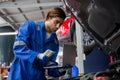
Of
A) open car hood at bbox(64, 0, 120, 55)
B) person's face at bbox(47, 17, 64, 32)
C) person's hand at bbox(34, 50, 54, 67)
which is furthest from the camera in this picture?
person's face at bbox(47, 17, 64, 32)

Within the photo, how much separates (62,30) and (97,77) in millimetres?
2682

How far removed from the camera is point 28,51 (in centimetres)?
211

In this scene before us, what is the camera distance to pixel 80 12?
176 centimetres

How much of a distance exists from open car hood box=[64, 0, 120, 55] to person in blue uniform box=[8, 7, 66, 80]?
17.9 inches

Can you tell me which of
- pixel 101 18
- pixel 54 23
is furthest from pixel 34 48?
pixel 101 18

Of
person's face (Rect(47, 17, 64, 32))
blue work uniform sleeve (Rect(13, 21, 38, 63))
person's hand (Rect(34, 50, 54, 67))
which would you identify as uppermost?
person's face (Rect(47, 17, 64, 32))

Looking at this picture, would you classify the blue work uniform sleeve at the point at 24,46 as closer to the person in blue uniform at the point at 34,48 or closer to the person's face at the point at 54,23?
the person in blue uniform at the point at 34,48

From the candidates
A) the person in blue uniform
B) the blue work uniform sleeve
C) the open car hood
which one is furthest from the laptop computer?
the open car hood

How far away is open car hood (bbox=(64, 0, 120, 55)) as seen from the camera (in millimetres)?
1574

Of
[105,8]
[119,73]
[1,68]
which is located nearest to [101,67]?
[119,73]

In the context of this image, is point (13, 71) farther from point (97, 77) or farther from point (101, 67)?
point (101, 67)

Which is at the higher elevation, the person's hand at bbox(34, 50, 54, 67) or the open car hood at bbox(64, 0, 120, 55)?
the open car hood at bbox(64, 0, 120, 55)

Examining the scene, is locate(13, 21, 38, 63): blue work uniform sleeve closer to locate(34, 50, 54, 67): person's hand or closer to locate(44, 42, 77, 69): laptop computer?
locate(34, 50, 54, 67): person's hand

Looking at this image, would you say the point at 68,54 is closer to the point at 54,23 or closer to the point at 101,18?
the point at 54,23
